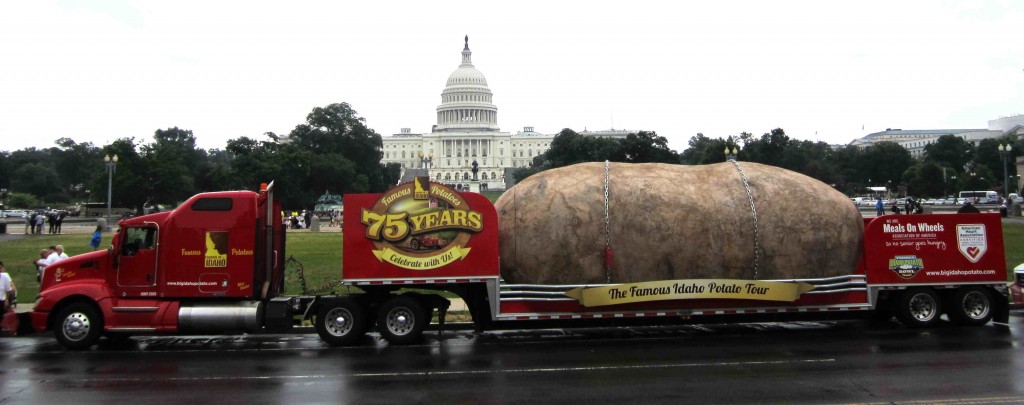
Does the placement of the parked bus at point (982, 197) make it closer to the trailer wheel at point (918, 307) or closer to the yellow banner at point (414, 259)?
the trailer wheel at point (918, 307)

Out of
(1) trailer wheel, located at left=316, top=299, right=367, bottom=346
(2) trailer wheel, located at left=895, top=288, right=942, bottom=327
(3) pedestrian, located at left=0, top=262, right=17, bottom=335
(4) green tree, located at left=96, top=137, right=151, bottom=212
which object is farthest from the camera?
(4) green tree, located at left=96, top=137, right=151, bottom=212

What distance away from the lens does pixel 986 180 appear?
104875mm

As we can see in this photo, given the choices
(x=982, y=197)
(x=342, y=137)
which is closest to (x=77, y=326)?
(x=982, y=197)

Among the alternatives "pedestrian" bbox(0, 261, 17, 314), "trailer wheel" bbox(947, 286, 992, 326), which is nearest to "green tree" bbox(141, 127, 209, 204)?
"pedestrian" bbox(0, 261, 17, 314)

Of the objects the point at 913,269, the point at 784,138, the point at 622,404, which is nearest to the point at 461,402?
the point at 622,404

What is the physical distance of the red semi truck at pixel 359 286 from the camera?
14703 mm

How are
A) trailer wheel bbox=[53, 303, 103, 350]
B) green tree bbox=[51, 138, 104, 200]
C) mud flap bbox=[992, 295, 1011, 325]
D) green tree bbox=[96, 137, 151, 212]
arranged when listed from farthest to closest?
1. green tree bbox=[51, 138, 104, 200]
2. green tree bbox=[96, 137, 151, 212]
3. mud flap bbox=[992, 295, 1011, 325]
4. trailer wheel bbox=[53, 303, 103, 350]

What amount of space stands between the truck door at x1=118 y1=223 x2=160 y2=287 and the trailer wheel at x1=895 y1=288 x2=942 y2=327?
1434 cm

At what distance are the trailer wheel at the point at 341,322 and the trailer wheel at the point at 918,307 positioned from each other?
1051cm

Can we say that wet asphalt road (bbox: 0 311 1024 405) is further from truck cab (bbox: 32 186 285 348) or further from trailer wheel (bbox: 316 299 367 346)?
truck cab (bbox: 32 186 285 348)

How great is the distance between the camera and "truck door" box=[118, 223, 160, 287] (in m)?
14.8

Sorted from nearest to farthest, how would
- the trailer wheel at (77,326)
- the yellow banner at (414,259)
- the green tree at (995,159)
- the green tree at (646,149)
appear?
1. the trailer wheel at (77,326)
2. the yellow banner at (414,259)
3. the green tree at (646,149)
4. the green tree at (995,159)

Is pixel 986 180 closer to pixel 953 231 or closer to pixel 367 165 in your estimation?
pixel 367 165

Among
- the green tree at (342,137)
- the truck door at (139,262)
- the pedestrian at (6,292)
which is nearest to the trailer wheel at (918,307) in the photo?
the truck door at (139,262)
